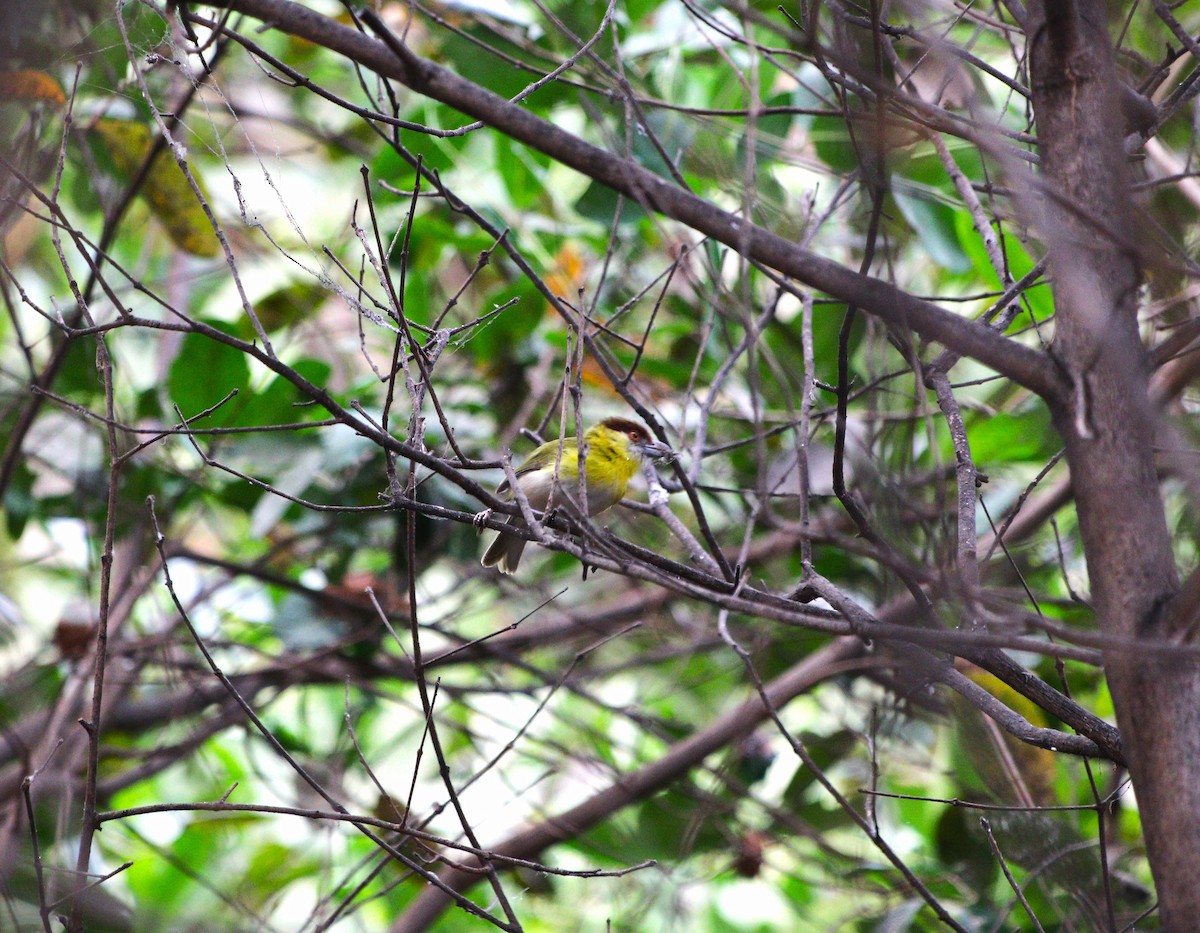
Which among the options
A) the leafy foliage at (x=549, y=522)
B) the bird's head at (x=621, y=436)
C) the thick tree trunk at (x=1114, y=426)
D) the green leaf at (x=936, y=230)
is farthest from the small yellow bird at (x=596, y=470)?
the thick tree trunk at (x=1114, y=426)

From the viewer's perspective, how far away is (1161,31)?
339 centimetres

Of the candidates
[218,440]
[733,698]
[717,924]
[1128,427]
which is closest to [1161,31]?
[1128,427]

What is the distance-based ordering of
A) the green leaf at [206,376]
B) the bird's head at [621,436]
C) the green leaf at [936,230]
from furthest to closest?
the bird's head at [621,436] < the green leaf at [206,376] < the green leaf at [936,230]

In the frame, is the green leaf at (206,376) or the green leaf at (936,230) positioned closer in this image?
the green leaf at (936,230)

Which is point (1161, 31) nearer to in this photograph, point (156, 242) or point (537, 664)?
point (537, 664)

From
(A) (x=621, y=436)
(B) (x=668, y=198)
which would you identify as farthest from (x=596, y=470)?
(B) (x=668, y=198)

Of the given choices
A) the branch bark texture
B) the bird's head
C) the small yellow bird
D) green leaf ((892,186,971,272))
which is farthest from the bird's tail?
the branch bark texture

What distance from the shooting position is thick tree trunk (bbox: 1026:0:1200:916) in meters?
1.61

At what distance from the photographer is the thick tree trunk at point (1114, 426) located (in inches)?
63.3

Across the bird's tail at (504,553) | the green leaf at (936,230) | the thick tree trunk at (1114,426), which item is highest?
the green leaf at (936,230)

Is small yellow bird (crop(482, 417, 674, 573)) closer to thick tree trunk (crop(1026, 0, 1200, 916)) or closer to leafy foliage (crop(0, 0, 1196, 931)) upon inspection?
leafy foliage (crop(0, 0, 1196, 931))

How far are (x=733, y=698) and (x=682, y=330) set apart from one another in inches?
104

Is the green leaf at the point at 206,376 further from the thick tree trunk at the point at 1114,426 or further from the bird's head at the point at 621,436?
the thick tree trunk at the point at 1114,426

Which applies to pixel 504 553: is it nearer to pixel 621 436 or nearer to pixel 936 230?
pixel 621 436
